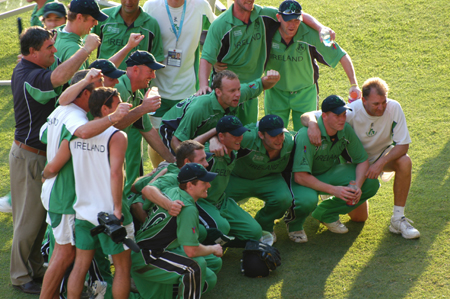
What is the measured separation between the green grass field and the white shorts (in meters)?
0.89

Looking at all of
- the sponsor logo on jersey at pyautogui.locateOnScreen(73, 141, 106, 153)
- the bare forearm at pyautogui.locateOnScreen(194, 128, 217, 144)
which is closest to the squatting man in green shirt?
the bare forearm at pyautogui.locateOnScreen(194, 128, 217, 144)

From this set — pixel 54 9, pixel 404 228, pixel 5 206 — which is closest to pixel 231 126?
pixel 404 228

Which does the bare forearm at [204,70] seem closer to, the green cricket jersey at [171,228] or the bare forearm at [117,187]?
the green cricket jersey at [171,228]

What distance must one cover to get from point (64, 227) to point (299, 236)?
2.31 meters

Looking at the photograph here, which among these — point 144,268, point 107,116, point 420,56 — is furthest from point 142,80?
point 420,56

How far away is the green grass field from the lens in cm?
446

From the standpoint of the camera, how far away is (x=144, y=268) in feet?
13.4

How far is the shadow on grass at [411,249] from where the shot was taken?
439 cm

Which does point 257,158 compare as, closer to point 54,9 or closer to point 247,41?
point 247,41

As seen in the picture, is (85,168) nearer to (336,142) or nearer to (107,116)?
(107,116)

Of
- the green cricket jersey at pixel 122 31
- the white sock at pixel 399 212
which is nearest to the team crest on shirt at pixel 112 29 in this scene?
the green cricket jersey at pixel 122 31

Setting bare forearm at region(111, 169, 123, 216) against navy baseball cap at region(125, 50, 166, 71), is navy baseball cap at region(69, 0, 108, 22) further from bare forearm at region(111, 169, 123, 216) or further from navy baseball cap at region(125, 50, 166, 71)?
bare forearm at region(111, 169, 123, 216)

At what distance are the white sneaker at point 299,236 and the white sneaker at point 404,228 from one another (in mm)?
847

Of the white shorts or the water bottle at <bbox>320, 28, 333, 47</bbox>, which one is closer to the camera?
the white shorts
